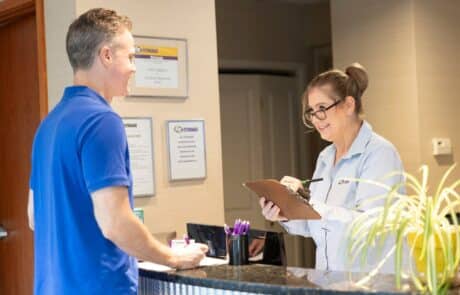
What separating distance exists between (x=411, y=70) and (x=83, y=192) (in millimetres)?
2578

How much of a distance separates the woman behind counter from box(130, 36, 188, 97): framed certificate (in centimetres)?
63

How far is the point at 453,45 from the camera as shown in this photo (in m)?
4.07

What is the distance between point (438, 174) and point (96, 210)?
2709 mm

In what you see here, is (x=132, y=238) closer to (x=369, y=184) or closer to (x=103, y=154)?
(x=103, y=154)

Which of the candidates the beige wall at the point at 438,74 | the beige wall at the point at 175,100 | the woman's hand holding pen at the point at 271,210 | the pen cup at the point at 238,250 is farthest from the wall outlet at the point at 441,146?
the pen cup at the point at 238,250

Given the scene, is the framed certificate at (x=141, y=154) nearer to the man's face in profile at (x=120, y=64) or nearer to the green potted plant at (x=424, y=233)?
the man's face in profile at (x=120, y=64)

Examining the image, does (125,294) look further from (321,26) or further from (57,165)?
(321,26)

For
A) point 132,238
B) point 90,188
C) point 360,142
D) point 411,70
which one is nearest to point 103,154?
point 90,188

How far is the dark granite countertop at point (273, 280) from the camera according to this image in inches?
56.4

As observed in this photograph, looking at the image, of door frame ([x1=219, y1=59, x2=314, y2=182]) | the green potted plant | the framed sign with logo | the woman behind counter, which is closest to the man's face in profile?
the woman behind counter

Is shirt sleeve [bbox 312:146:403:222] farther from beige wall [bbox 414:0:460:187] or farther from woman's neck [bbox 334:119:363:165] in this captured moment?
beige wall [bbox 414:0:460:187]

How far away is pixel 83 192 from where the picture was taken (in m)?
1.73

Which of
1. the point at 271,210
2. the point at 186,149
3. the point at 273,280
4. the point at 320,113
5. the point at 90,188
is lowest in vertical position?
the point at 273,280

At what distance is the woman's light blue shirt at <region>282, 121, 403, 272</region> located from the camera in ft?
7.35
